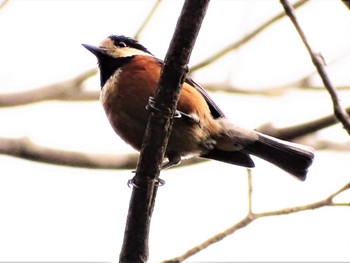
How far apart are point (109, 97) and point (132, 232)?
4.24 feet

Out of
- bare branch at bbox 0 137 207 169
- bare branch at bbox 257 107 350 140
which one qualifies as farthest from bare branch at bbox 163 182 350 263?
bare branch at bbox 0 137 207 169

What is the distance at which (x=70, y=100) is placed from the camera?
455 centimetres

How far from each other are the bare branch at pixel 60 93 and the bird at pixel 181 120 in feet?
1.34

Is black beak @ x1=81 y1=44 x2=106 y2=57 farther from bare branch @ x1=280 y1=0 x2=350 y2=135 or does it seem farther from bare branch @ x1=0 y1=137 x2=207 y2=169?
bare branch @ x1=280 y1=0 x2=350 y2=135

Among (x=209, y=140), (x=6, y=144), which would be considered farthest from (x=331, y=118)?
(x=6, y=144)

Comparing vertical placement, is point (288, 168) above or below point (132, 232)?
above

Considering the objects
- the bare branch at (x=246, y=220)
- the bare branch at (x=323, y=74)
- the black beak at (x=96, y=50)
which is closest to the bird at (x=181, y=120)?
the black beak at (x=96, y=50)

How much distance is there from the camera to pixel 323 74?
1759 mm

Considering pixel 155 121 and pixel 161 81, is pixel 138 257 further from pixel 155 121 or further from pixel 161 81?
pixel 161 81

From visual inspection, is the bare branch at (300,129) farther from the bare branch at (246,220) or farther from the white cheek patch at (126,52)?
the bare branch at (246,220)

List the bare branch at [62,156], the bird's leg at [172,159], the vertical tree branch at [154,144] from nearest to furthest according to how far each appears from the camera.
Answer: the vertical tree branch at [154,144] < the bird's leg at [172,159] < the bare branch at [62,156]

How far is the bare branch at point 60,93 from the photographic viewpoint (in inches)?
171

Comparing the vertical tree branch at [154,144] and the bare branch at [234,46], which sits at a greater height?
the bare branch at [234,46]

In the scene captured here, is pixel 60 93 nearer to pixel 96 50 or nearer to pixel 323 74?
pixel 96 50
